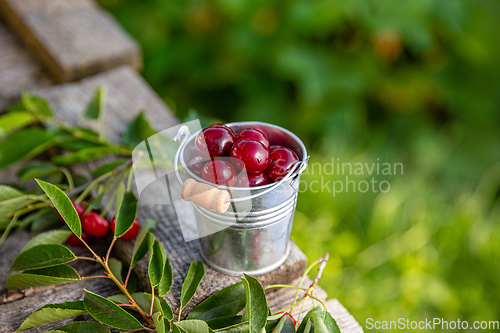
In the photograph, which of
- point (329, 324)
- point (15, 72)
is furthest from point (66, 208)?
point (15, 72)

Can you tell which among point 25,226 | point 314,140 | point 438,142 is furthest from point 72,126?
point 438,142

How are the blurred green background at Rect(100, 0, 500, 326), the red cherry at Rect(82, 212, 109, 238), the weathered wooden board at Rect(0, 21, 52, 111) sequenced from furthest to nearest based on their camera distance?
the blurred green background at Rect(100, 0, 500, 326) → the weathered wooden board at Rect(0, 21, 52, 111) → the red cherry at Rect(82, 212, 109, 238)

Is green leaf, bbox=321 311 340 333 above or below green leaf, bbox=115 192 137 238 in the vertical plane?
below

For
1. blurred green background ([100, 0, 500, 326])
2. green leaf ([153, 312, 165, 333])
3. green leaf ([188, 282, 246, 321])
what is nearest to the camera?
green leaf ([153, 312, 165, 333])

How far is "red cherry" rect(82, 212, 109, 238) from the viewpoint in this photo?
2.54ft

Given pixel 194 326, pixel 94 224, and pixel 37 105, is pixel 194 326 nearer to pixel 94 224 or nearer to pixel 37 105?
pixel 94 224

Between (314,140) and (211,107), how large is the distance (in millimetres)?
593

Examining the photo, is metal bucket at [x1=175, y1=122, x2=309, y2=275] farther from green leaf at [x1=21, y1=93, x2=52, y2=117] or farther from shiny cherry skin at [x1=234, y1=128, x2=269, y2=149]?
green leaf at [x1=21, y1=93, x2=52, y2=117]

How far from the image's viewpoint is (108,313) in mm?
597

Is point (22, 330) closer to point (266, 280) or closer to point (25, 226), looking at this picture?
point (25, 226)

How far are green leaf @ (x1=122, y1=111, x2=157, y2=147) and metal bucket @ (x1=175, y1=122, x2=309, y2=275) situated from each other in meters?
0.28

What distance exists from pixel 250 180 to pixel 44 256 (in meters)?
0.34

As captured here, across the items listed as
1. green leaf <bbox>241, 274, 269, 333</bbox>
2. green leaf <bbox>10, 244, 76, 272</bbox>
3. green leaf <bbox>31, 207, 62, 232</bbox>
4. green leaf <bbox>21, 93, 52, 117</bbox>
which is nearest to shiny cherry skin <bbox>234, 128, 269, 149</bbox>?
A: green leaf <bbox>241, 274, 269, 333</bbox>

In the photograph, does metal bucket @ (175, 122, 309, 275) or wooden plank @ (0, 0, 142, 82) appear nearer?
metal bucket @ (175, 122, 309, 275)
